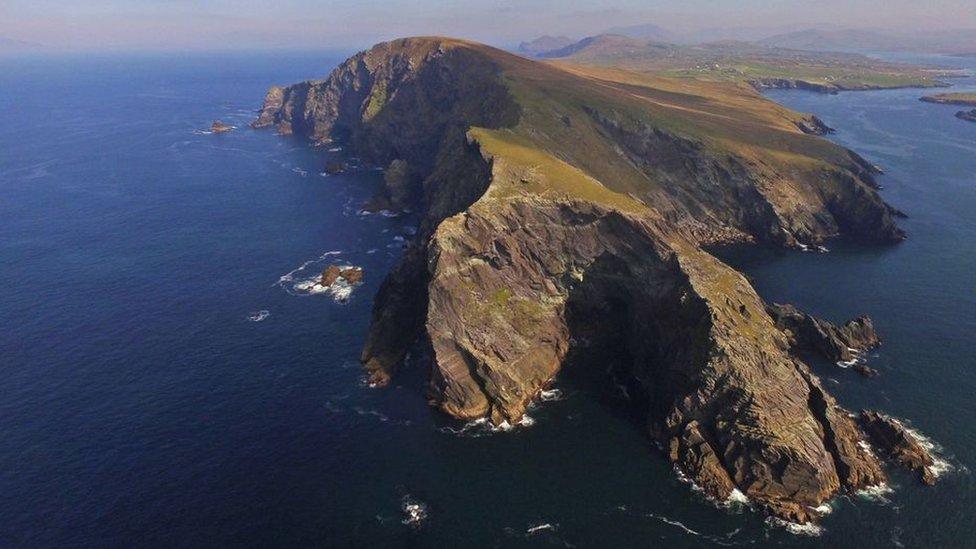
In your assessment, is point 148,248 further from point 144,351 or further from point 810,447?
point 810,447

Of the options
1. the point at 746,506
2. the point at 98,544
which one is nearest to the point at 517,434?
the point at 746,506

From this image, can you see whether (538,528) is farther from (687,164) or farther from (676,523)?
(687,164)

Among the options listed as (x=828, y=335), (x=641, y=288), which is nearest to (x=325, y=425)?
(x=641, y=288)

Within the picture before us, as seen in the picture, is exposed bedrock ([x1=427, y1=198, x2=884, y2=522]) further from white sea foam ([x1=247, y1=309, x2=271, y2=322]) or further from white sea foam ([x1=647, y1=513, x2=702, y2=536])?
white sea foam ([x1=247, y1=309, x2=271, y2=322])

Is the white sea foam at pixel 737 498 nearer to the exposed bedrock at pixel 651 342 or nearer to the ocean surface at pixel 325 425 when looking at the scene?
the exposed bedrock at pixel 651 342

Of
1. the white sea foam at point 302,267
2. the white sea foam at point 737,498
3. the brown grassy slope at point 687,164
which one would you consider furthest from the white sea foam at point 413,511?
the brown grassy slope at point 687,164

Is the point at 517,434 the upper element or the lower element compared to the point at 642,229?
lower
